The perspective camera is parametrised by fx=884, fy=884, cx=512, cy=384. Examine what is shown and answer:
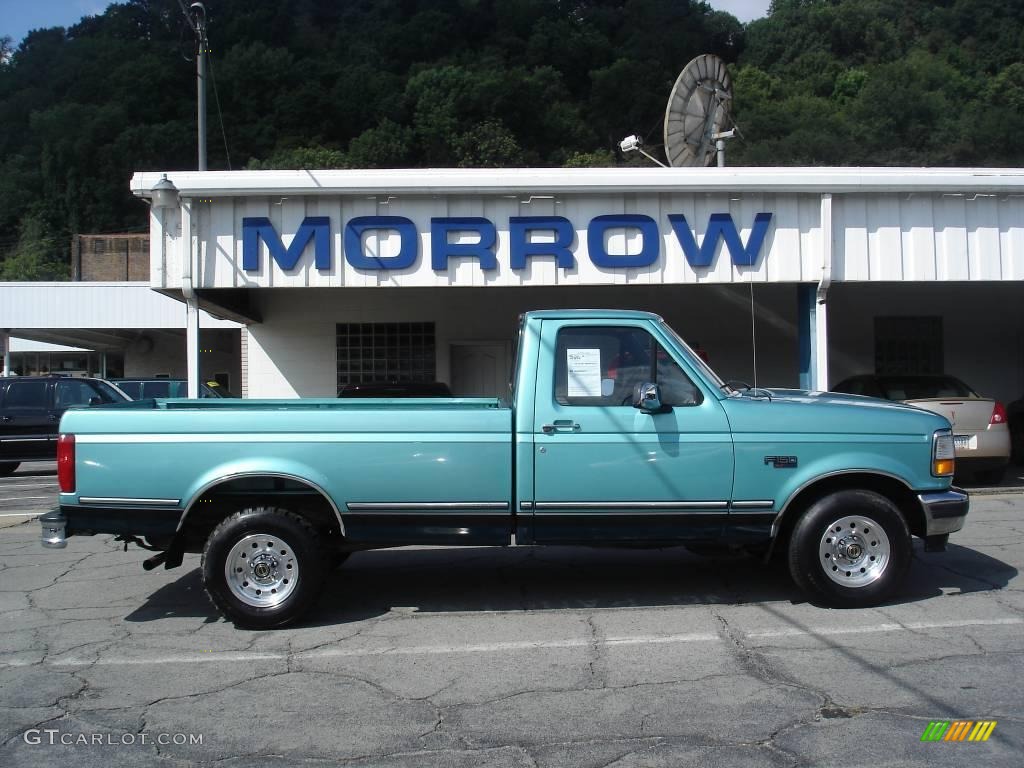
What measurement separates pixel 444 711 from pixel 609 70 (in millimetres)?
73149

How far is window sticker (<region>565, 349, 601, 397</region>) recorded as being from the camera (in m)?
6.09

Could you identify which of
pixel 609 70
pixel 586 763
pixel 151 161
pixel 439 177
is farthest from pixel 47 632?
pixel 609 70

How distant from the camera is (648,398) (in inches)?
232

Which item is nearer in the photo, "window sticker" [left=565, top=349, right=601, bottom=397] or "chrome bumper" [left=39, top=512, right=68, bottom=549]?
"chrome bumper" [left=39, top=512, right=68, bottom=549]

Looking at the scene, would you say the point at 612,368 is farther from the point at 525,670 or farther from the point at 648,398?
the point at 525,670

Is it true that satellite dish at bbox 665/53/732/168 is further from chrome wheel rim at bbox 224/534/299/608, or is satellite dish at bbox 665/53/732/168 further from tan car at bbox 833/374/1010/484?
chrome wheel rim at bbox 224/534/299/608

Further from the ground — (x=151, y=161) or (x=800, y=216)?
(x=151, y=161)

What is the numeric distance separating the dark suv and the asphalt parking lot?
9.47 meters

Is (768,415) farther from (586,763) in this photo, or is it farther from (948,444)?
(586,763)

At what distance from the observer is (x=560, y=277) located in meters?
11.8

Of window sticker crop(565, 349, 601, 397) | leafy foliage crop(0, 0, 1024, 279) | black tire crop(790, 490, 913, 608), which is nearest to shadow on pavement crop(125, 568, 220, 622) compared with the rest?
window sticker crop(565, 349, 601, 397)

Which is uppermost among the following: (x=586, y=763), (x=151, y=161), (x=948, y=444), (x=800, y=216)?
(x=151, y=161)

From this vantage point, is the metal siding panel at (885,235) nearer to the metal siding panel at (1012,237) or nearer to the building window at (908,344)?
the metal siding panel at (1012,237)

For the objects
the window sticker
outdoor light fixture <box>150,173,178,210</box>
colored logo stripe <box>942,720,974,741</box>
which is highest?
outdoor light fixture <box>150,173,178,210</box>
